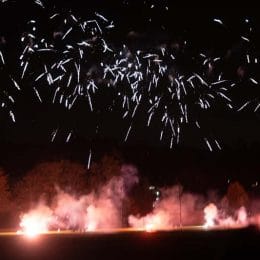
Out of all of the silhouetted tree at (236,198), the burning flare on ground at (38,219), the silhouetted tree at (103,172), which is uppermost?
the silhouetted tree at (236,198)

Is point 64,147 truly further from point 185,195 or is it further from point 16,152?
point 185,195

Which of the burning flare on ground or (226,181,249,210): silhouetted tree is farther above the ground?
(226,181,249,210): silhouetted tree

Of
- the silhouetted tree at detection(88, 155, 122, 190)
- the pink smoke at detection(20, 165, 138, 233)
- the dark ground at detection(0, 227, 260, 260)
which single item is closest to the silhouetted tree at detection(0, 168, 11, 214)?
the pink smoke at detection(20, 165, 138, 233)

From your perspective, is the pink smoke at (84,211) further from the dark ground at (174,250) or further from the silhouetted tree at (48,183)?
the dark ground at (174,250)

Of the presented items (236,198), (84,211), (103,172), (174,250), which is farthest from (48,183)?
(174,250)

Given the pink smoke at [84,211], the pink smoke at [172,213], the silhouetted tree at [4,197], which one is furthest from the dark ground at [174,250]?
→ the pink smoke at [172,213]

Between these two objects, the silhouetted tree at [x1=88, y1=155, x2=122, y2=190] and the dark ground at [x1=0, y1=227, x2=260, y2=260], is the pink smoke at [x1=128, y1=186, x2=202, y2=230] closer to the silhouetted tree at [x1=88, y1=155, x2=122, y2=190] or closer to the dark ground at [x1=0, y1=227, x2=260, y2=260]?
the silhouetted tree at [x1=88, y1=155, x2=122, y2=190]

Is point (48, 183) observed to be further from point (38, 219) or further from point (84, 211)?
point (38, 219)

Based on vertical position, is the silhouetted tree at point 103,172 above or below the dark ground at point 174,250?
above

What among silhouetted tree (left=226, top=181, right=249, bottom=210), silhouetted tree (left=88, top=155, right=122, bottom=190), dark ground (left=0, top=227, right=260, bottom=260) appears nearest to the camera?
dark ground (left=0, top=227, right=260, bottom=260)

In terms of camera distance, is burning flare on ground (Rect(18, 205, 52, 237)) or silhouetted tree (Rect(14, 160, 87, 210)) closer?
burning flare on ground (Rect(18, 205, 52, 237))

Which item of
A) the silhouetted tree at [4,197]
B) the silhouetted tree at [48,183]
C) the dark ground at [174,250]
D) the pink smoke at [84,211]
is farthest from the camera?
the silhouetted tree at [48,183]

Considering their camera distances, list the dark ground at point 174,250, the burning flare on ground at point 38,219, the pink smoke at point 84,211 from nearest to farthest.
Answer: the dark ground at point 174,250, the burning flare on ground at point 38,219, the pink smoke at point 84,211

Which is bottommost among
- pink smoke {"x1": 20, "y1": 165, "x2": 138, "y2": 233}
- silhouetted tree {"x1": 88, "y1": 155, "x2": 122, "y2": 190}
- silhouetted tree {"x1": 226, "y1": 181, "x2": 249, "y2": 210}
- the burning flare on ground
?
the burning flare on ground
